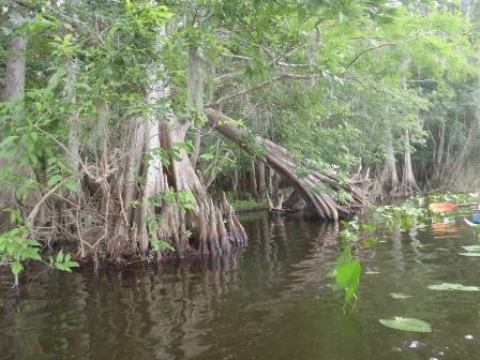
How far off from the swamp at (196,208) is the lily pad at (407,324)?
0.03 meters

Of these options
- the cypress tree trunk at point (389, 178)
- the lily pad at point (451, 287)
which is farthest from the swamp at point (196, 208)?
the cypress tree trunk at point (389, 178)

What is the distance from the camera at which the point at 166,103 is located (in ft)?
18.7

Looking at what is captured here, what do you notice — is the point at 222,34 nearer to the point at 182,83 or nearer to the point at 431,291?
the point at 182,83

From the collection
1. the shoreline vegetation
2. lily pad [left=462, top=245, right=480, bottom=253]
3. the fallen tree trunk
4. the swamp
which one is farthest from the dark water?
the fallen tree trunk

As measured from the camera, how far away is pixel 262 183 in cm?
1884

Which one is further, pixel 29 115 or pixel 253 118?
pixel 253 118

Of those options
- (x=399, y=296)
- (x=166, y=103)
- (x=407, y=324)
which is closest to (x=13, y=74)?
(x=166, y=103)

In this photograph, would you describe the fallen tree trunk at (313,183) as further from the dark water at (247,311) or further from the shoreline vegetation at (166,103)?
the dark water at (247,311)

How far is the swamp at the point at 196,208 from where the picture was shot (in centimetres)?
394

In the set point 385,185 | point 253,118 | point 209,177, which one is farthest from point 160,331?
point 385,185

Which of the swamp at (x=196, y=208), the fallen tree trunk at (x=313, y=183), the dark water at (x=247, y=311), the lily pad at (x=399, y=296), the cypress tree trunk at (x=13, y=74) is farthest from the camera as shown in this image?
the fallen tree trunk at (x=313, y=183)

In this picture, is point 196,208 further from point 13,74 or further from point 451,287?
point 451,287

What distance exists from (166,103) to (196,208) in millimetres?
2462

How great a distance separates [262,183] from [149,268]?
12.0m
